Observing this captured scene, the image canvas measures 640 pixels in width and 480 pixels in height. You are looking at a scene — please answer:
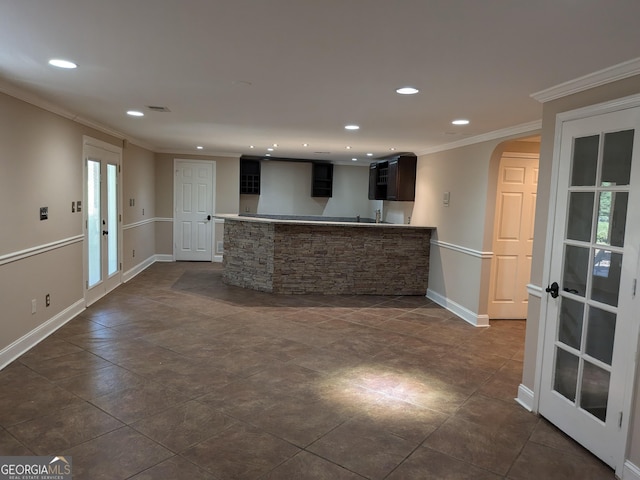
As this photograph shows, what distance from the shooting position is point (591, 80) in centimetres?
263

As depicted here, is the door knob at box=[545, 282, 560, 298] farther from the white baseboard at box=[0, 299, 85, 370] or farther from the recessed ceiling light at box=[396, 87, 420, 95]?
the white baseboard at box=[0, 299, 85, 370]

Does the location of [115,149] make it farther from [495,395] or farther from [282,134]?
[495,395]

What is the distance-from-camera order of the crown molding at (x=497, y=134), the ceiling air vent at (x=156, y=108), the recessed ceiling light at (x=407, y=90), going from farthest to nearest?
1. the crown molding at (x=497, y=134)
2. the ceiling air vent at (x=156, y=108)
3. the recessed ceiling light at (x=407, y=90)

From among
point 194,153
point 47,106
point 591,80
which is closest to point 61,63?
point 47,106

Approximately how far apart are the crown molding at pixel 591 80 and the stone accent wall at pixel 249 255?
4012 millimetres

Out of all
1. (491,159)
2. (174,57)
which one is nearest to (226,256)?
(491,159)

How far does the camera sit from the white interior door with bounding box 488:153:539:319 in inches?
207

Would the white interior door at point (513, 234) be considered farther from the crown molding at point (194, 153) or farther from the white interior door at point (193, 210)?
the white interior door at point (193, 210)

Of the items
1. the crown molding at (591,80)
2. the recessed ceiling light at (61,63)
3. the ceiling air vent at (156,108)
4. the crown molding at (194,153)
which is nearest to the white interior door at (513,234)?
the crown molding at (591,80)

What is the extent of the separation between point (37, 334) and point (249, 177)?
598 cm

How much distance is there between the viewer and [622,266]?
2.43 metres

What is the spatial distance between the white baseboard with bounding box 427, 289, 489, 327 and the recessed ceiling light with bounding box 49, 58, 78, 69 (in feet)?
15.1

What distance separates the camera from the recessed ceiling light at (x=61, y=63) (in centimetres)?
273

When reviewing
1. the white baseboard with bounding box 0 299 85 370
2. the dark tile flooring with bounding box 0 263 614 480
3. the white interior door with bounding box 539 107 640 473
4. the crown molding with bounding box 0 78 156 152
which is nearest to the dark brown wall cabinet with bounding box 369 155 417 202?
the dark tile flooring with bounding box 0 263 614 480
